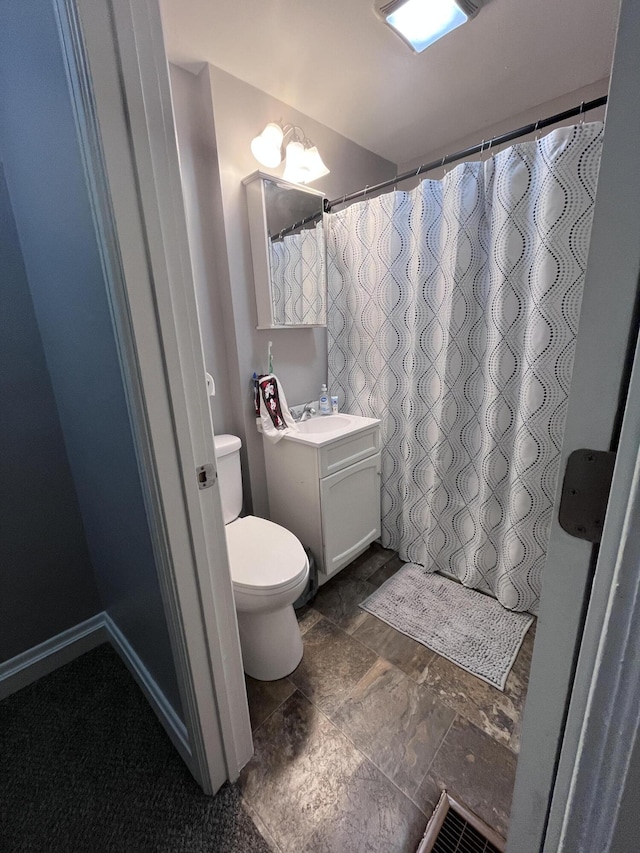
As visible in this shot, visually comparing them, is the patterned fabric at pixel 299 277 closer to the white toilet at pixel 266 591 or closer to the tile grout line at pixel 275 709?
the white toilet at pixel 266 591

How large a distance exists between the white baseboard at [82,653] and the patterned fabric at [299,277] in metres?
1.52

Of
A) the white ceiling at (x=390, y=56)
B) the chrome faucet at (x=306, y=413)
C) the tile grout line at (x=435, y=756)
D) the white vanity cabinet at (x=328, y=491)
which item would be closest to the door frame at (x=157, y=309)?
the tile grout line at (x=435, y=756)

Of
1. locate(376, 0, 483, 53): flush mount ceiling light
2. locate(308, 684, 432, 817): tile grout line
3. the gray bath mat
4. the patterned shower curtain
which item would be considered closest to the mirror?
the patterned shower curtain

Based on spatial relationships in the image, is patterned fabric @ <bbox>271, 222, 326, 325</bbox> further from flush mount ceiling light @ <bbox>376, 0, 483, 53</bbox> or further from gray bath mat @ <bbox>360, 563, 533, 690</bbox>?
gray bath mat @ <bbox>360, 563, 533, 690</bbox>

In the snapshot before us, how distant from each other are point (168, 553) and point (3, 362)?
954mm

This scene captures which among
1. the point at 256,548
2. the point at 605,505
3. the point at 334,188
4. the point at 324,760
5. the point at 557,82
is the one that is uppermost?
the point at 557,82

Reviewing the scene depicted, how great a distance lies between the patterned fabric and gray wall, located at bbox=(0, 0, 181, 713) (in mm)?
898

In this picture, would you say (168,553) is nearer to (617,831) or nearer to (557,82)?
(617,831)

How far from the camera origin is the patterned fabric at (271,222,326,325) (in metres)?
1.70

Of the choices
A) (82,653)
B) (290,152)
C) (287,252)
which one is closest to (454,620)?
(82,653)

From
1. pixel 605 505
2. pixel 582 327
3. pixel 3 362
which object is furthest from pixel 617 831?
pixel 3 362

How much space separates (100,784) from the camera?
1021mm

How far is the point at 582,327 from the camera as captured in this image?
34 centimetres

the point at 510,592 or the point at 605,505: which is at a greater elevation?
the point at 605,505
